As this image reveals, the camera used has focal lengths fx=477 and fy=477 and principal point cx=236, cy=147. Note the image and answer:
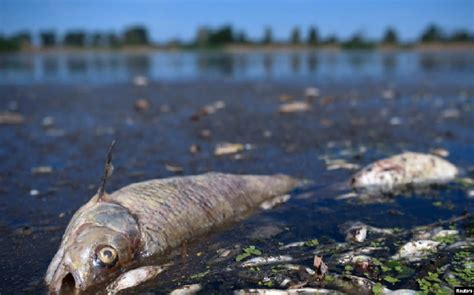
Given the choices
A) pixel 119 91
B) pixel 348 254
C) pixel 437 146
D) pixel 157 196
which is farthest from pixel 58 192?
pixel 119 91

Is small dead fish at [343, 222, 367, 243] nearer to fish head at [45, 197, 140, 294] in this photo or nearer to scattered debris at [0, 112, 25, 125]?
fish head at [45, 197, 140, 294]

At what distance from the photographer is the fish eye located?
3939 millimetres

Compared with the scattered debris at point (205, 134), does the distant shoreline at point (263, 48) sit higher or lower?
lower

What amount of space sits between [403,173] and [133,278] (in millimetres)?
4009

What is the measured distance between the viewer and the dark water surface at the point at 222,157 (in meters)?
4.57

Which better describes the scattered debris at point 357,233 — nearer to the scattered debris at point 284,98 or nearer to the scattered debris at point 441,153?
the scattered debris at point 441,153

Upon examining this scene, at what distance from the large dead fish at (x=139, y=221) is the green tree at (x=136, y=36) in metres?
68.4

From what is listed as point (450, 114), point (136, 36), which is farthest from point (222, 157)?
point (136, 36)

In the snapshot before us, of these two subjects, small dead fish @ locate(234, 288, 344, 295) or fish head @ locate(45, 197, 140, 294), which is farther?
fish head @ locate(45, 197, 140, 294)

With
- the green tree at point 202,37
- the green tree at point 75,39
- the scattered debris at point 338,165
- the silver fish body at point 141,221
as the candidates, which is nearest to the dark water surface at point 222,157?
the scattered debris at point 338,165

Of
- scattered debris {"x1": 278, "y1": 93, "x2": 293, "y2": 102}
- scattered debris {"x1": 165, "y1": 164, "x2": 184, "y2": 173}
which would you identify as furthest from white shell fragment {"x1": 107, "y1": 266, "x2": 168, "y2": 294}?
scattered debris {"x1": 278, "y1": 93, "x2": 293, "y2": 102}

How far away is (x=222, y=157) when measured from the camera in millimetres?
7758

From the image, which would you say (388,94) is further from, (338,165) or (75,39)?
(75,39)

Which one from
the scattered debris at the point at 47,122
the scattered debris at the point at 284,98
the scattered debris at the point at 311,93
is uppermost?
the scattered debris at the point at 47,122
